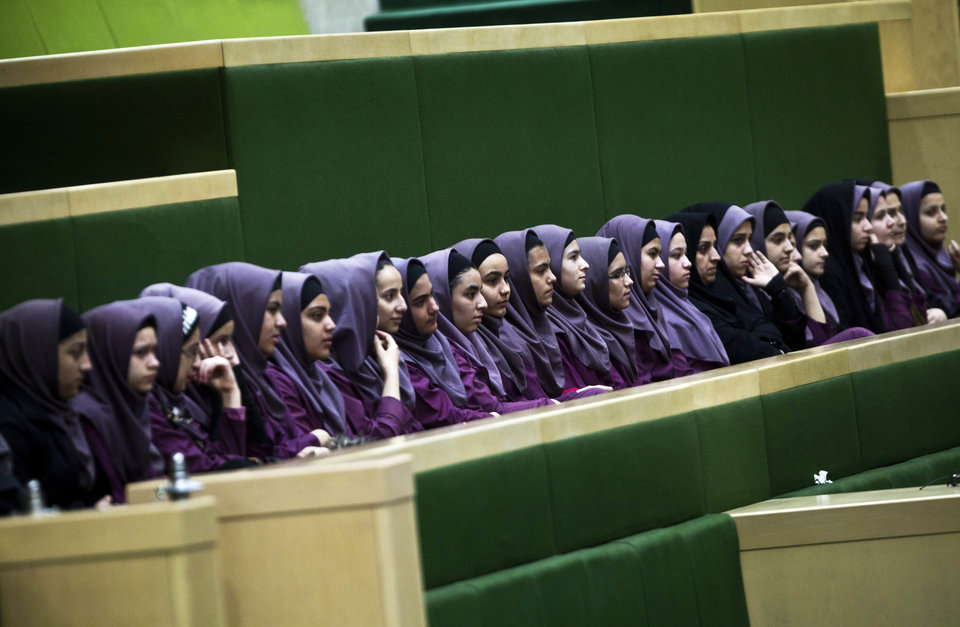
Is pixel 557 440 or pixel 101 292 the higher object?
pixel 101 292

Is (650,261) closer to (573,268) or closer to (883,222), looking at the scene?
(573,268)

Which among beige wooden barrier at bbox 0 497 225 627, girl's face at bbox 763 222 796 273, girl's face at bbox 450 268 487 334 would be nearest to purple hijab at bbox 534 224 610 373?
girl's face at bbox 450 268 487 334

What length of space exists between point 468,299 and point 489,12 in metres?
5.12

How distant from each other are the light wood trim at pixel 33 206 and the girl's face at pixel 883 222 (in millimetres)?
4580

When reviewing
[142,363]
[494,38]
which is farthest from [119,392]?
[494,38]

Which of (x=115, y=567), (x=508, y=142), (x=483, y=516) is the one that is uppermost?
(x=508, y=142)

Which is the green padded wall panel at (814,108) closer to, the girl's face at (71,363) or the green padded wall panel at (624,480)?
the green padded wall panel at (624,480)

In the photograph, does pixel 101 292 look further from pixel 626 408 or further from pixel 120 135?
pixel 626 408

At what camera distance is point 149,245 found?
16.4 ft

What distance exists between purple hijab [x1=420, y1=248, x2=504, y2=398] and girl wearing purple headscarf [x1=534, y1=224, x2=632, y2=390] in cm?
53

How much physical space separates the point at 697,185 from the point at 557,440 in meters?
3.99

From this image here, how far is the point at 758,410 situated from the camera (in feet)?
16.1

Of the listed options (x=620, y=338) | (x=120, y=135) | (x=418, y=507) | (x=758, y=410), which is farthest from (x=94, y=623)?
(x=620, y=338)

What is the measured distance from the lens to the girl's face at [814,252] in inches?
289
